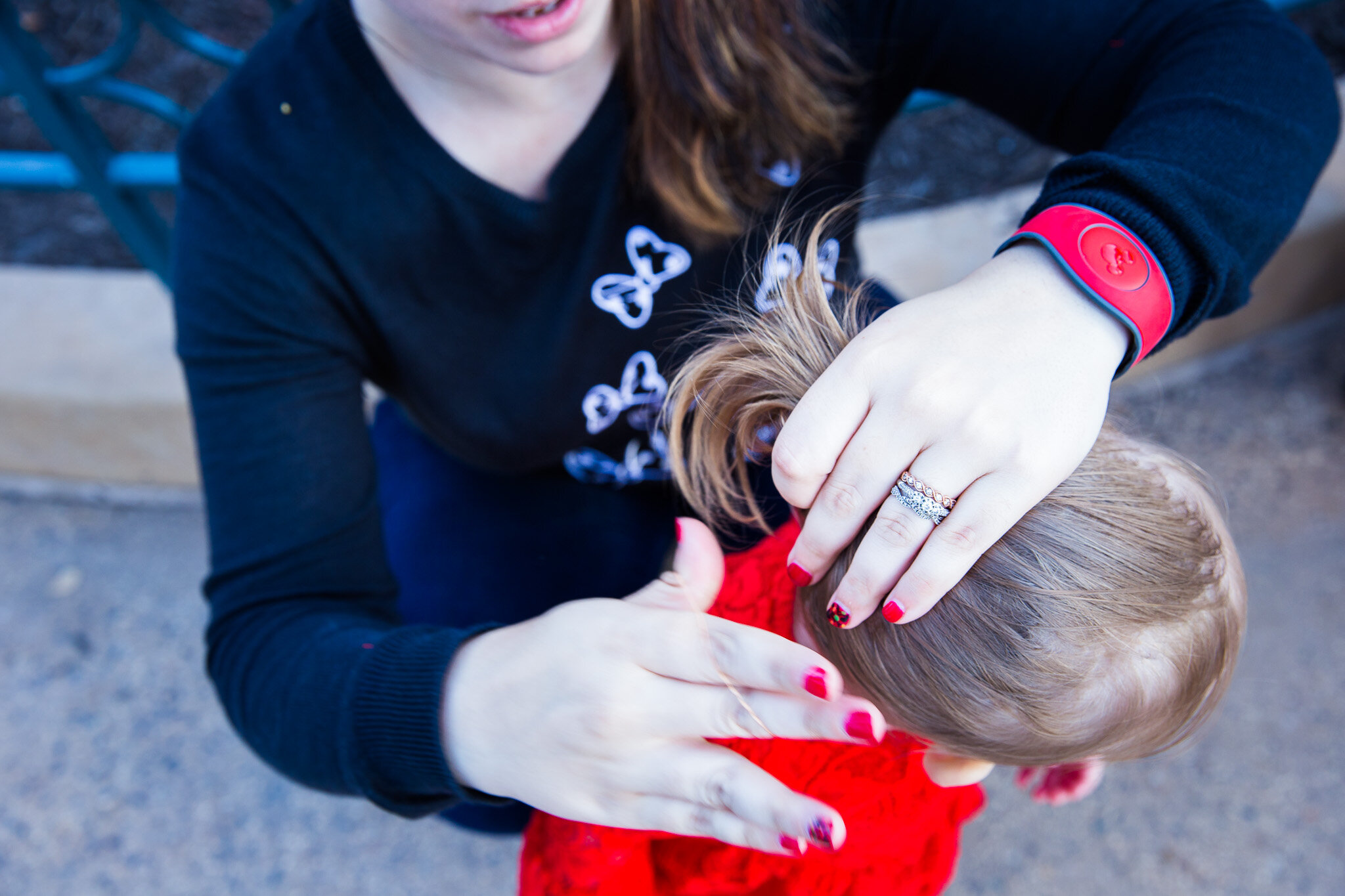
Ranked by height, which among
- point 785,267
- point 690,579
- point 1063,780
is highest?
point 785,267

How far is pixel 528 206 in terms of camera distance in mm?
1052

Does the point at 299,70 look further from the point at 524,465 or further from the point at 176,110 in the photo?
the point at 176,110

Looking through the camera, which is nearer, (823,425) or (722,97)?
(823,425)

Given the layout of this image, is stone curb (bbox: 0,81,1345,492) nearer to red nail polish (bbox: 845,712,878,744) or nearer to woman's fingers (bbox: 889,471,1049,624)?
woman's fingers (bbox: 889,471,1049,624)

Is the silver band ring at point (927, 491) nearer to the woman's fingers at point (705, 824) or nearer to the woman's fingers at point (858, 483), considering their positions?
the woman's fingers at point (858, 483)

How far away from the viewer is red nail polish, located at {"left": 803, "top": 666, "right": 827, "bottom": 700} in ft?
2.14

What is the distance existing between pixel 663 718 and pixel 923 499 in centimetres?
27

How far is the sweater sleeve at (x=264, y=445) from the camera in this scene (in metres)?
0.98

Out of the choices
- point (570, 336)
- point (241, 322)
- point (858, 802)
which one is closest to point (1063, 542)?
point (858, 802)

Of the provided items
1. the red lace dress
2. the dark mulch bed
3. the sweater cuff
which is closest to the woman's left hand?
the red lace dress

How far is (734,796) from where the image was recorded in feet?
2.23

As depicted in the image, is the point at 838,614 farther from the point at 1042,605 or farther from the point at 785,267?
the point at 785,267

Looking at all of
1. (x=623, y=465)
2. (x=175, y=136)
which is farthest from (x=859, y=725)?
(x=175, y=136)

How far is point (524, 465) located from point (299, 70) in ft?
1.91
